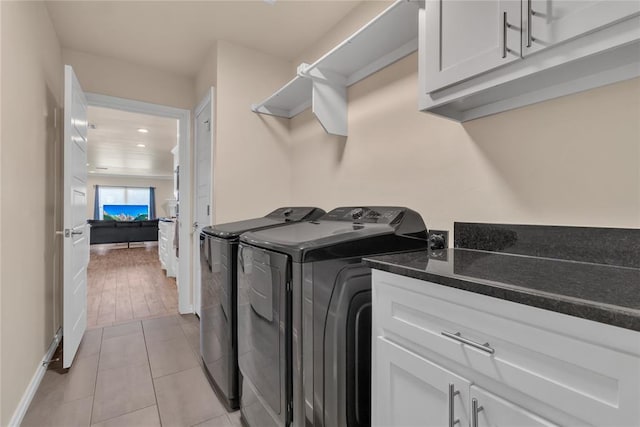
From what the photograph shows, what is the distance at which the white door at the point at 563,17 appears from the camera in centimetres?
74

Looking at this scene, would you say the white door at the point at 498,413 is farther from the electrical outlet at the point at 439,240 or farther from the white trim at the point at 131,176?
the white trim at the point at 131,176

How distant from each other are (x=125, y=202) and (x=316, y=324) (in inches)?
526

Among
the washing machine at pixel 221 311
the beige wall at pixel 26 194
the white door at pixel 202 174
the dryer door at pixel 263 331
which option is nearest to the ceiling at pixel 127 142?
the white door at pixel 202 174

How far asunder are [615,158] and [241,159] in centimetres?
224

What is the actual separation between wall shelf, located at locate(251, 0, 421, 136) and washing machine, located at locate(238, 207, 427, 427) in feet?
3.18

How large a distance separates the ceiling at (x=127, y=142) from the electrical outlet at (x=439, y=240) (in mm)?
4432

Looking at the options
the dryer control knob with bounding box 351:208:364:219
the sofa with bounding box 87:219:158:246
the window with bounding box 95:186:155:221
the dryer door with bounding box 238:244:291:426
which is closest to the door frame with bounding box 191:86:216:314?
the dryer door with bounding box 238:244:291:426

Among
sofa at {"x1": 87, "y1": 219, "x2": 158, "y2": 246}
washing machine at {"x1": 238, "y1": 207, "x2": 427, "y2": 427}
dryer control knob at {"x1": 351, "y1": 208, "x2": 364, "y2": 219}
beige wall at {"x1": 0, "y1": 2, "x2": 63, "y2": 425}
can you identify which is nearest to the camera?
washing machine at {"x1": 238, "y1": 207, "x2": 427, "y2": 427}

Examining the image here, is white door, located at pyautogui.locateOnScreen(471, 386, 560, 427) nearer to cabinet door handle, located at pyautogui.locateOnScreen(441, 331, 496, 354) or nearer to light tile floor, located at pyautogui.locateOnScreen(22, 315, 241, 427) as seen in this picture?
cabinet door handle, located at pyautogui.locateOnScreen(441, 331, 496, 354)

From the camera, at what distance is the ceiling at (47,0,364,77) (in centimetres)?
210

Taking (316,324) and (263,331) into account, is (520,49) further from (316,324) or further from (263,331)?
(263,331)

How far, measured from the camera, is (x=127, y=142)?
260 inches

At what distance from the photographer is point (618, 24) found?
0.75 metres

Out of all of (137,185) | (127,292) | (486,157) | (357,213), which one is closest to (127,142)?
(127,292)
